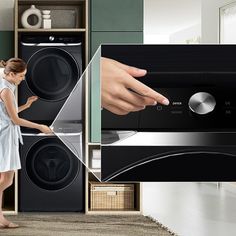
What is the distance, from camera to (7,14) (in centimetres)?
508

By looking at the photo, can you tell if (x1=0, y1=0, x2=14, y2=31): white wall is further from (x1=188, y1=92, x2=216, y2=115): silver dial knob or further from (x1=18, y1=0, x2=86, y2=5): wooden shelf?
(x1=188, y1=92, x2=216, y2=115): silver dial knob

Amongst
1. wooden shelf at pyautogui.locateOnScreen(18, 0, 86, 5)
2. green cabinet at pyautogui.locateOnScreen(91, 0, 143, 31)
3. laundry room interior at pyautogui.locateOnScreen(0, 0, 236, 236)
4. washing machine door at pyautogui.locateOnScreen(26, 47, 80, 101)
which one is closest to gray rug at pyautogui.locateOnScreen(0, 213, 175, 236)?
laundry room interior at pyautogui.locateOnScreen(0, 0, 236, 236)

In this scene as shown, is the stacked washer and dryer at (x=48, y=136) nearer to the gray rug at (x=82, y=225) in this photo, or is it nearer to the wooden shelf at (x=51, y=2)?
the gray rug at (x=82, y=225)

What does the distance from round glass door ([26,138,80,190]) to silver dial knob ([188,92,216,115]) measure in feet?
14.0

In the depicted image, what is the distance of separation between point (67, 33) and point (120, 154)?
4.42 meters

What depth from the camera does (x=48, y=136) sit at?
475 centimetres

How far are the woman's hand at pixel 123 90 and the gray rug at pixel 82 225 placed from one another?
3.44 metres

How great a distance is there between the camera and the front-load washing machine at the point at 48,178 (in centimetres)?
477

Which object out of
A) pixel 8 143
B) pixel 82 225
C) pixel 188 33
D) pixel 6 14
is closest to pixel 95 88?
pixel 8 143

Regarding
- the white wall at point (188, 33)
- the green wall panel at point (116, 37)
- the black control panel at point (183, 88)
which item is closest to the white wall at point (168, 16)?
the white wall at point (188, 33)

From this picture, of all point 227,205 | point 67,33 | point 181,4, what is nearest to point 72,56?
point 67,33

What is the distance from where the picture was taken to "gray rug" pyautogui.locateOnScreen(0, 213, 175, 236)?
4.01 metres

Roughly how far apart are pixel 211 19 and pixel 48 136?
3.84 m

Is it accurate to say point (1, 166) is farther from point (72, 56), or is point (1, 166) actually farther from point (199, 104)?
point (199, 104)
